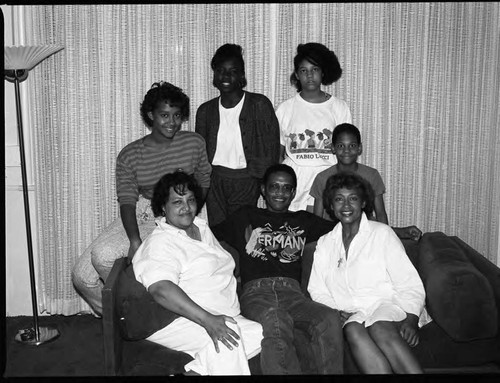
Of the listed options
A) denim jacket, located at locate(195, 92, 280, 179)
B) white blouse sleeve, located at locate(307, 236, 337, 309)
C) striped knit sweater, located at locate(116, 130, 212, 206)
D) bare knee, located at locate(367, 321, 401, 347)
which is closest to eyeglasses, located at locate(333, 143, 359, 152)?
denim jacket, located at locate(195, 92, 280, 179)

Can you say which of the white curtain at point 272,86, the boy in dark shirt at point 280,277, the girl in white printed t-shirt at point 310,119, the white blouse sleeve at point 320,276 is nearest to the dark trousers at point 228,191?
the girl in white printed t-shirt at point 310,119

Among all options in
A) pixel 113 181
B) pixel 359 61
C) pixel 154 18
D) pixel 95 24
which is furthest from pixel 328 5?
pixel 113 181

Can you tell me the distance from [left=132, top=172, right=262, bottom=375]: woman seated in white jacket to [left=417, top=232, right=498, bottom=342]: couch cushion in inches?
28.5

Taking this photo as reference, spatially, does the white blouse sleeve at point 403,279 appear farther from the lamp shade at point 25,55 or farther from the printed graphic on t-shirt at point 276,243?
the lamp shade at point 25,55

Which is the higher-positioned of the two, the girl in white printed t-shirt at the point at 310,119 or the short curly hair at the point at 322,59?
the short curly hair at the point at 322,59

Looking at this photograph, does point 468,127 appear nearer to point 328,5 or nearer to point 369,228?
point 328,5

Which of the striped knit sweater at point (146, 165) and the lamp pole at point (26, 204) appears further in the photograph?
the lamp pole at point (26, 204)

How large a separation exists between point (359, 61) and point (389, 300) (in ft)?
4.88

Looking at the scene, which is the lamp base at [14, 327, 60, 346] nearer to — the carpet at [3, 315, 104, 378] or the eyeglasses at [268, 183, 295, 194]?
the carpet at [3, 315, 104, 378]

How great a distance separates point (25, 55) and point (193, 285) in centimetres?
138

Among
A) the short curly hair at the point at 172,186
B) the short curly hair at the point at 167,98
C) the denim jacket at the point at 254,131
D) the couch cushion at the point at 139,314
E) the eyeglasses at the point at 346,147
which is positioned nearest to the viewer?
the couch cushion at the point at 139,314

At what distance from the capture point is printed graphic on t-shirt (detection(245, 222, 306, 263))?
2.92 m

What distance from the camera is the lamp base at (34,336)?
11.2 feet

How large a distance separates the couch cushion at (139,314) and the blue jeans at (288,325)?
34cm
